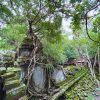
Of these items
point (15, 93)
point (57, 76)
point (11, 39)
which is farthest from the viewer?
point (57, 76)

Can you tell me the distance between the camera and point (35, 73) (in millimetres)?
5289

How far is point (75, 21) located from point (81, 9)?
19cm

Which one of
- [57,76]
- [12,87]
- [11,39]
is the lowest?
[57,76]

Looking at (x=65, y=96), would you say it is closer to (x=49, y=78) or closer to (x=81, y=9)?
(x=49, y=78)

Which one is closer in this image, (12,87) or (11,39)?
(12,87)

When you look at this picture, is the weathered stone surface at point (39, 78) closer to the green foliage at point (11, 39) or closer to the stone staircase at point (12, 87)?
the green foliage at point (11, 39)

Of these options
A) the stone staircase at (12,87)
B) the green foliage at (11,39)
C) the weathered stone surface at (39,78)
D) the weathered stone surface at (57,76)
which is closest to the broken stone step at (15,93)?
the stone staircase at (12,87)

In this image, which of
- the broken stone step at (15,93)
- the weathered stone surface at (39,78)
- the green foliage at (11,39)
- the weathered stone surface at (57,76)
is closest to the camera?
the broken stone step at (15,93)

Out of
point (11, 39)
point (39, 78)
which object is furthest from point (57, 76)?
point (11, 39)

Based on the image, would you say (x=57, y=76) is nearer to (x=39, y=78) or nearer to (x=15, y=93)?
(x=39, y=78)

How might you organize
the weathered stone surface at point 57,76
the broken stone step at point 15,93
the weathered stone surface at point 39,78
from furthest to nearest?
the weathered stone surface at point 57,76 < the weathered stone surface at point 39,78 < the broken stone step at point 15,93

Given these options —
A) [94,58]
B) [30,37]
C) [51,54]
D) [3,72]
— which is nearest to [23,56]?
[30,37]

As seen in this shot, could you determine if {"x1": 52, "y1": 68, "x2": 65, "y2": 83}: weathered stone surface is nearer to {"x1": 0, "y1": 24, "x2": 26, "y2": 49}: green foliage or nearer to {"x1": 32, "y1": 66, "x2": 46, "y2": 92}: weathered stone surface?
{"x1": 32, "y1": 66, "x2": 46, "y2": 92}: weathered stone surface

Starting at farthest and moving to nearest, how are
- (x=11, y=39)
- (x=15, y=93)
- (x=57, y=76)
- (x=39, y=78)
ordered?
(x=57, y=76) < (x=11, y=39) < (x=39, y=78) < (x=15, y=93)
